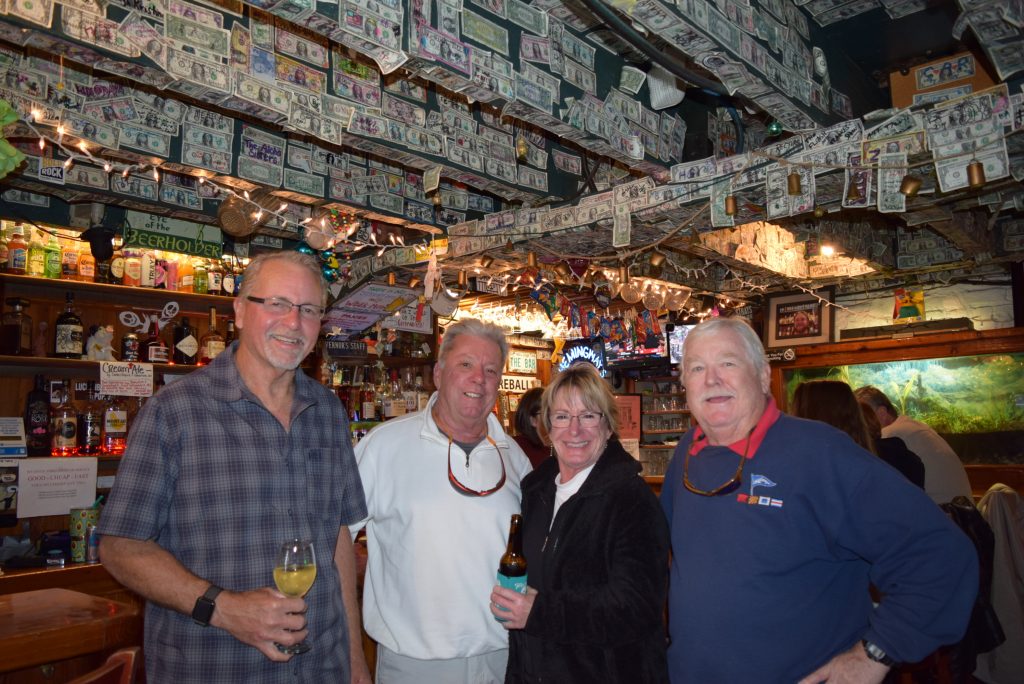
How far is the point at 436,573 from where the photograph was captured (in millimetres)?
2246

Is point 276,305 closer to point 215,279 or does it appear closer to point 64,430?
point 64,430

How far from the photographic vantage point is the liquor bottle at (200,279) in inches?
206

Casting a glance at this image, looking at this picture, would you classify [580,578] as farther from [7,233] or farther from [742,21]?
[7,233]

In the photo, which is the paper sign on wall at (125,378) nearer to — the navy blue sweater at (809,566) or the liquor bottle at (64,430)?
the liquor bottle at (64,430)

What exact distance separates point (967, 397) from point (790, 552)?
6.61 meters

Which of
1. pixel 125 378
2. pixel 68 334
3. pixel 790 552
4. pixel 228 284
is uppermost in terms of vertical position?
pixel 228 284

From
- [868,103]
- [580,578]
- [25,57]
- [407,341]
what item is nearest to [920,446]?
[868,103]

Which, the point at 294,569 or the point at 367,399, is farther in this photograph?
the point at 367,399

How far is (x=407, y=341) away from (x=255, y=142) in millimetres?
2604

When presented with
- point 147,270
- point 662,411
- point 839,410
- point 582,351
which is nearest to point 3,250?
point 147,270

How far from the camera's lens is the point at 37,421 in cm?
450

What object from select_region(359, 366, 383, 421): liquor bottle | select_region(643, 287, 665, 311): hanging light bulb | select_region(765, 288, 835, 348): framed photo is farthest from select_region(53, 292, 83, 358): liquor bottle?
select_region(765, 288, 835, 348): framed photo

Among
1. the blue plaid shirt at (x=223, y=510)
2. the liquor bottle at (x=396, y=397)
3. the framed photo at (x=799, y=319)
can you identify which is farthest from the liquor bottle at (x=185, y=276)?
the framed photo at (x=799, y=319)

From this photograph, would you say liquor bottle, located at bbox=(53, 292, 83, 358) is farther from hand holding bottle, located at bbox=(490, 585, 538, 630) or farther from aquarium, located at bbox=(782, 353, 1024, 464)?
aquarium, located at bbox=(782, 353, 1024, 464)
